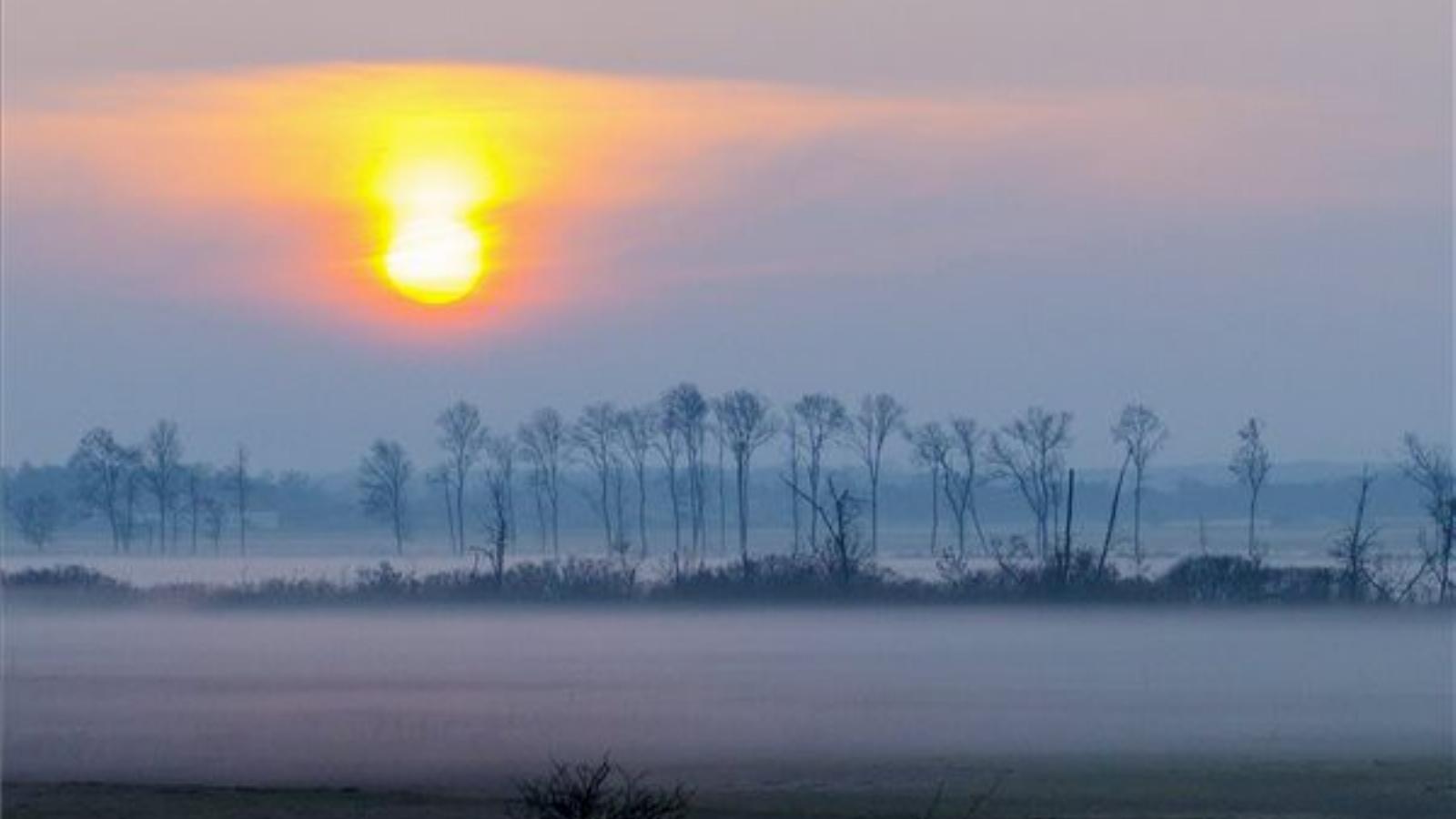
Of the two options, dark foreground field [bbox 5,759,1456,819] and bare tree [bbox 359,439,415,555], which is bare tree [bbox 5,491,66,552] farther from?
dark foreground field [bbox 5,759,1456,819]

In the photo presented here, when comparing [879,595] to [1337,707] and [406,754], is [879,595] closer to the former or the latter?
[1337,707]

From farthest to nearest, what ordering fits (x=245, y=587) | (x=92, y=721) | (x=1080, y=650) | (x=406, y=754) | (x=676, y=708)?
(x=245, y=587), (x=1080, y=650), (x=676, y=708), (x=92, y=721), (x=406, y=754)

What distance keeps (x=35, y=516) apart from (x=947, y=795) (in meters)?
111

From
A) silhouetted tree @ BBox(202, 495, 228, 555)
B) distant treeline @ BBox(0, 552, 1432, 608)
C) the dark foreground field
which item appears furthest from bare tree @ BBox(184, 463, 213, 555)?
the dark foreground field

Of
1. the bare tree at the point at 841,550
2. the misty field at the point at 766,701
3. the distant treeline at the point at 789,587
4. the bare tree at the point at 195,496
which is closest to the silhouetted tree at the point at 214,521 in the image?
the bare tree at the point at 195,496

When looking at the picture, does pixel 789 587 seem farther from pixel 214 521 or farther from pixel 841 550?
pixel 214 521

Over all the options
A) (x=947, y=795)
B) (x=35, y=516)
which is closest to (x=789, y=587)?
(x=947, y=795)

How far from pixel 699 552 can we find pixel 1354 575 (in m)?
52.3

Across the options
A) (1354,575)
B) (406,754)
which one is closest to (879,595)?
(1354,575)

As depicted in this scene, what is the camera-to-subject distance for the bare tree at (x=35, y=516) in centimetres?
13875

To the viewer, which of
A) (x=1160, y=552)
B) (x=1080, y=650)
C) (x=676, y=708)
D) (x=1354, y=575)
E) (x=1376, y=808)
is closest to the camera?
(x=1376, y=808)

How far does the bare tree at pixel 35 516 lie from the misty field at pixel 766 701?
47.8m

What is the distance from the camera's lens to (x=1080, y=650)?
7031 cm

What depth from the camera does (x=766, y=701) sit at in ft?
173
